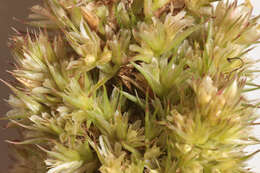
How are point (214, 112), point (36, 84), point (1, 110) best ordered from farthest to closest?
point (1, 110) → point (36, 84) → point (214, 112)

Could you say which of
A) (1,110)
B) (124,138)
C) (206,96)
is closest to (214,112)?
(206,96)

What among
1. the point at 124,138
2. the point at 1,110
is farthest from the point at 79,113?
the point at 1,110

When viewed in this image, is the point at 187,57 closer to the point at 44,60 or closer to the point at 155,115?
the point at 155,115

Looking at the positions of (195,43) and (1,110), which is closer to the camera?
(195,43)

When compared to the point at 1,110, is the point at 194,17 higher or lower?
higher

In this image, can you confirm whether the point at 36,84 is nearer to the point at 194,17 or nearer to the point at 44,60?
the point at 44,60

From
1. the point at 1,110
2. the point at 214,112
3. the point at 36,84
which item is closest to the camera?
the point at 214,112
